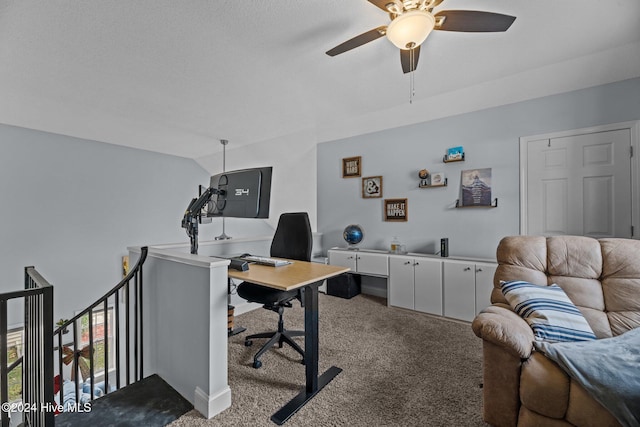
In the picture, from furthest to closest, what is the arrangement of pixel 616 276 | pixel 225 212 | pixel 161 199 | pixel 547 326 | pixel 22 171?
pixel 161 199, pixel 22 171, pixel 225 212, pixel 616 276, pixel 547 326

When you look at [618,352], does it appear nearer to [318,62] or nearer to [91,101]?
[318,62]

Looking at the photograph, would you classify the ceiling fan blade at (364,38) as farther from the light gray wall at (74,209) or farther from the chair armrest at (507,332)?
the light gray wall at (74,209)

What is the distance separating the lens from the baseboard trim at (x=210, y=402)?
1525 millimetres

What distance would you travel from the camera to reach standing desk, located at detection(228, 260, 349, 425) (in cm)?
153

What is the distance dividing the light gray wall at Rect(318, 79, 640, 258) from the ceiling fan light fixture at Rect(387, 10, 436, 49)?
195 centimetres

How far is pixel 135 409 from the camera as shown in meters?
1.59

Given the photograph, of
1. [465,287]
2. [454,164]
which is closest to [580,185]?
[454,164]

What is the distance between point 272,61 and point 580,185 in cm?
318

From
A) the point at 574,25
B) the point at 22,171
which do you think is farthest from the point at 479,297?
the point at 22,171

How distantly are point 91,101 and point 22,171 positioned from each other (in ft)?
6.74

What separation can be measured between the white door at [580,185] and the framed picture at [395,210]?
1.32 m

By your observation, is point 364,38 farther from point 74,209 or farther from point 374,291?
point 74,209

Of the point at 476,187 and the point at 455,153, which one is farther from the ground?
the point at 455,153

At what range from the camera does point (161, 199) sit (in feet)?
18.1
